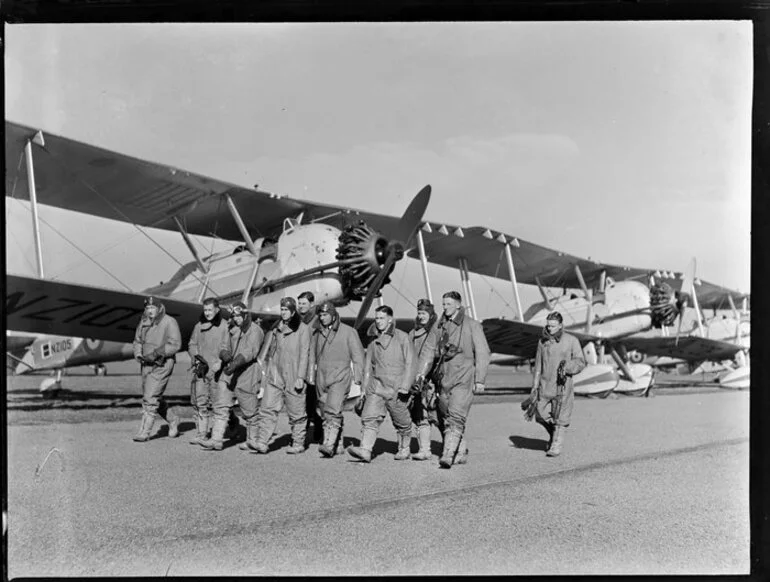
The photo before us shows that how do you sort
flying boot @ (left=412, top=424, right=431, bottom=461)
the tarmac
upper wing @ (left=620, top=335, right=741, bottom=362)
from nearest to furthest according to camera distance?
the tarmac < flying boot @ (left=412, top=424, right=431, bottom=461) < upper wing @ (left=620, top=335, right=741, bottom=362)

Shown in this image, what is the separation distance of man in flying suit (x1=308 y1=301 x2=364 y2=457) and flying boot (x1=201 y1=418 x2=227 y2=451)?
3.79ft

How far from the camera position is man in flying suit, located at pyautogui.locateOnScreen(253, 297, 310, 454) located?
722 centimetres

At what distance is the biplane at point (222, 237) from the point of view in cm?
1006

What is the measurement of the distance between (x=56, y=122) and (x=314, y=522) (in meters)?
4.69

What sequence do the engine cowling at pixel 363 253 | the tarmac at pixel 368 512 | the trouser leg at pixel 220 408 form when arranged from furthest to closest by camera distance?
the engine cowling at pixel 363 253 < the trouser leg at pixel 220 408 < the tarmac at pixel 368 512

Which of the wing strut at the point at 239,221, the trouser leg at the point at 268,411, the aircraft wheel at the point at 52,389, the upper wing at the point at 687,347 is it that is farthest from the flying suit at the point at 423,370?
the upper wing at the point at 687,347

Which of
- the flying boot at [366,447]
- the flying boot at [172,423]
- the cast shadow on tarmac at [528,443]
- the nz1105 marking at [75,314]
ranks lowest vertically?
the cast shadow on tarmac at [528,443]

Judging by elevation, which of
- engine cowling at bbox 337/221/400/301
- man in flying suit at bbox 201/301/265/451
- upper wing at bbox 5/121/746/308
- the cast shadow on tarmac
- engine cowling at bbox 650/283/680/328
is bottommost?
the cast shadow on tarmac

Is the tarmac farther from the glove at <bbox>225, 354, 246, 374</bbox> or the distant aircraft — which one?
the distant aircraft

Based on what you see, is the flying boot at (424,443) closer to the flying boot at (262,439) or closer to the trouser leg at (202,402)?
the flying boot at (262,439)

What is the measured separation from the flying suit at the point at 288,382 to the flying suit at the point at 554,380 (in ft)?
9.01

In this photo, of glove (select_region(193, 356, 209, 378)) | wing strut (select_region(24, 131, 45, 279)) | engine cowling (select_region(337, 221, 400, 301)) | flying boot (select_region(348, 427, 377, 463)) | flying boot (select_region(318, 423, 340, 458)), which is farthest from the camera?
engine cowling (select_region(337, 221, 400, 301))

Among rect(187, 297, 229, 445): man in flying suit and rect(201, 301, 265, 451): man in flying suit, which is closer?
rect(201, 301, 265, 451): man in flying suit

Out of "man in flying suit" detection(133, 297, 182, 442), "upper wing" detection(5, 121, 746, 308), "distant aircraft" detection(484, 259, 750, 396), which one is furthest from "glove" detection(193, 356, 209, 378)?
"distant aircraft" detection(484, 259, 750, 396)
